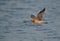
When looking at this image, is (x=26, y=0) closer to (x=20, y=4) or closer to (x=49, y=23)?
(x=20, y=4)

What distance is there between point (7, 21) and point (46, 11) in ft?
1.51

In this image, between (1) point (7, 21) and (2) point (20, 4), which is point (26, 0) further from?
(1) point (7, 21)

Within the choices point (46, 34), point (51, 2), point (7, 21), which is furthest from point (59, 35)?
point (7, 21)

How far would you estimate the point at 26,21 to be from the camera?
355cm

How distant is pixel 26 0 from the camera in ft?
11.7

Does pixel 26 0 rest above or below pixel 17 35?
above

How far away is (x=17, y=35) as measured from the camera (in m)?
3.57

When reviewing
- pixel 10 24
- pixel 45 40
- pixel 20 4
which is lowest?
pixel 45 40

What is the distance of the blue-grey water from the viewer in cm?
355

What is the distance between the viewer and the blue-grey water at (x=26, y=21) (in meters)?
3.55

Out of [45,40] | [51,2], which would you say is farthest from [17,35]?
[51,2]

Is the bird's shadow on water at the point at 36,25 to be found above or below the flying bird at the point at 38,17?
below

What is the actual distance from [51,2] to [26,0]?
0.94 ft

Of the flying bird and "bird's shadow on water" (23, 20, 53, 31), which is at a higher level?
the flying bird
